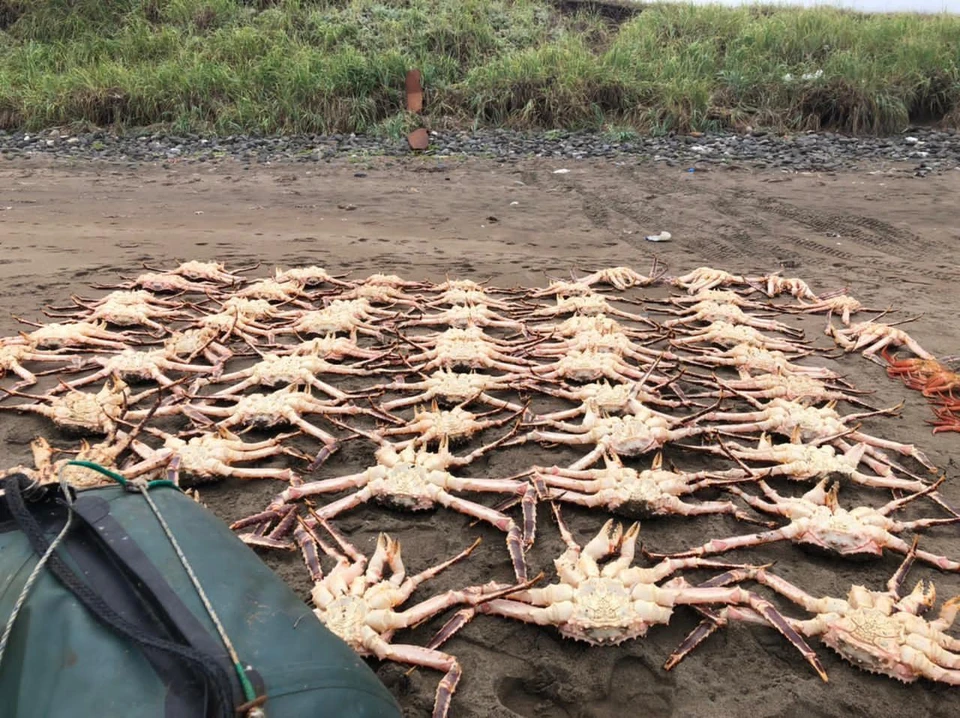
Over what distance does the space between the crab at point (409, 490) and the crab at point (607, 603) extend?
0.29 metres

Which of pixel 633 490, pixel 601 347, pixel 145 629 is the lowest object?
pixel 601 347

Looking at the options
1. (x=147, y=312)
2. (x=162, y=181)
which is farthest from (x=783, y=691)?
(x=162, y=181)

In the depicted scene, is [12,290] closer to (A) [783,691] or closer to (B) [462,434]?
(B) [462,434]

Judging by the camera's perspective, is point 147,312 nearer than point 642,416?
No

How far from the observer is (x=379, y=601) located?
204 cm

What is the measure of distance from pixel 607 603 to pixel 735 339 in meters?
2.48

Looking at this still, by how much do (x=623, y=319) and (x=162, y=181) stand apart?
6.27 m

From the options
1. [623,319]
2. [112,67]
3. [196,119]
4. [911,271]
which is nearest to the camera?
[623,319]

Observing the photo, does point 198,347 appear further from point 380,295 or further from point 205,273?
point 205,273

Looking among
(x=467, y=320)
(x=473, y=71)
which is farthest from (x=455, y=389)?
(x=473, y=71)

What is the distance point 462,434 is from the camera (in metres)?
3.04

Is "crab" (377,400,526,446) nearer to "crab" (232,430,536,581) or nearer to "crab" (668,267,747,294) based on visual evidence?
"crab" (232,430,536,581)

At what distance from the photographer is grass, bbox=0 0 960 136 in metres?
11.3

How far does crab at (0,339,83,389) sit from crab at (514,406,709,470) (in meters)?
2.37
